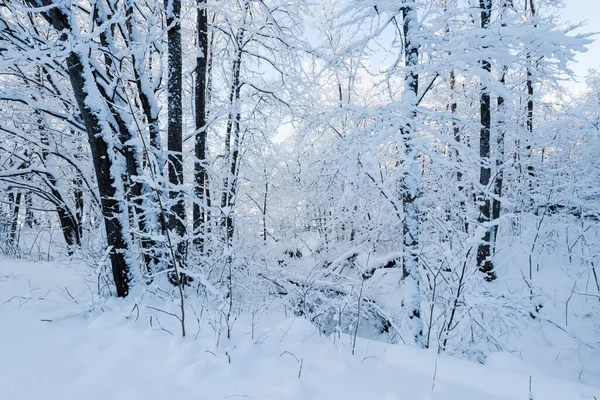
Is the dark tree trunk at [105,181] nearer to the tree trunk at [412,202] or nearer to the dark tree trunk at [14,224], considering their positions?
the tree trunk at [412,202]

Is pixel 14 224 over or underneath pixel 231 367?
over

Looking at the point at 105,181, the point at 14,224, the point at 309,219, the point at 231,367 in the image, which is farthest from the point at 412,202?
the point at 14,224

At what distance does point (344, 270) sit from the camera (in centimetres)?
892

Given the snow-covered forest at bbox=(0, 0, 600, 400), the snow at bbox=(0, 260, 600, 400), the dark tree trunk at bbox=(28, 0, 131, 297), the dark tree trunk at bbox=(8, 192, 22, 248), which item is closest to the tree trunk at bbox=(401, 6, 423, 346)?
the snow-covered forest at bbox=(0, 0, 600, 400)

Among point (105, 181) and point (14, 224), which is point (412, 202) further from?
point (14, 224)

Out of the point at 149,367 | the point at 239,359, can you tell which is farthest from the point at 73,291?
the point at 239,359

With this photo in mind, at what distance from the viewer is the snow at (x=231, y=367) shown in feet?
5.93

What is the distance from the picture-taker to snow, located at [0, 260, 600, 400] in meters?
1.81

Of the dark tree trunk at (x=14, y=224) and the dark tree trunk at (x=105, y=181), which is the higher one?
the dark tree trunk at (x=105, y=181)

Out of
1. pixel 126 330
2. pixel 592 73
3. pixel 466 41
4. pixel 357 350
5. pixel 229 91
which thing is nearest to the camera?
pixel 357 350

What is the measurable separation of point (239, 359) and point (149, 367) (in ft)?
2.00

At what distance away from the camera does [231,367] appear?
6.92 ft

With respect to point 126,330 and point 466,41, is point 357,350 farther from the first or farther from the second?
point 466,41

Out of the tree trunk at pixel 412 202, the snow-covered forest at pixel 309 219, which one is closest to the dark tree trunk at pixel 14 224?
the snow-covered forest at pixel 309 219
